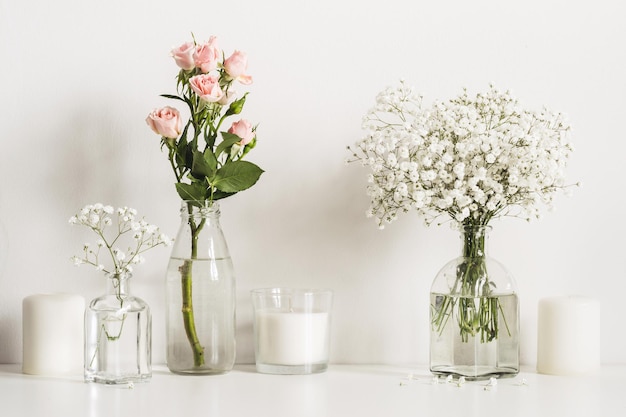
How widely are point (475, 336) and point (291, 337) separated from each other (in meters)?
0.27

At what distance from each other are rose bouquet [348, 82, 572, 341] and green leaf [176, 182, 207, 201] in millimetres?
241

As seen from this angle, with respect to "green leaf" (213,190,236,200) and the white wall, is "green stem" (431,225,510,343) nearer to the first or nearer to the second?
the white wall

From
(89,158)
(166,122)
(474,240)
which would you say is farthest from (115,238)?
(474,240)

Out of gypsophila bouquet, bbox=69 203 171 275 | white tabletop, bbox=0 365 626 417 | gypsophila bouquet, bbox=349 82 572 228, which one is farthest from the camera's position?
gypsophila bouquet, bbox=69 203 171 275

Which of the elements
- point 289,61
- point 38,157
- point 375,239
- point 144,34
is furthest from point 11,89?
point 375,239

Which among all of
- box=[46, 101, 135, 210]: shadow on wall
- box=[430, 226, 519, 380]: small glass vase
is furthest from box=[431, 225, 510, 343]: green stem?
box=[46, 101, 135, 210]: shadow on wall

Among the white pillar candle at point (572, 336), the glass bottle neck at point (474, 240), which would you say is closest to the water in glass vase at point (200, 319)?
the glass bottle neck at point (474, 240)

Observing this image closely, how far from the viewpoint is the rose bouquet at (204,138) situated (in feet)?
4.04

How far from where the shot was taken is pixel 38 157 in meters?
1.38

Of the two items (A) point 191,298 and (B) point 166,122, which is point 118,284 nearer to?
(A) point 191,298

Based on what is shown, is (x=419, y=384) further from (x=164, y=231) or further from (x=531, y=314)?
(x=164, y=231)

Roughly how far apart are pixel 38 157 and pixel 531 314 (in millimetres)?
842

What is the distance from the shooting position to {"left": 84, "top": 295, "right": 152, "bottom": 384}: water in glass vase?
1226 mm

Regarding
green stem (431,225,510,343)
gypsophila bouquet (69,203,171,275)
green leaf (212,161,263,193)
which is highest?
green leaf (212,161,263,193)
